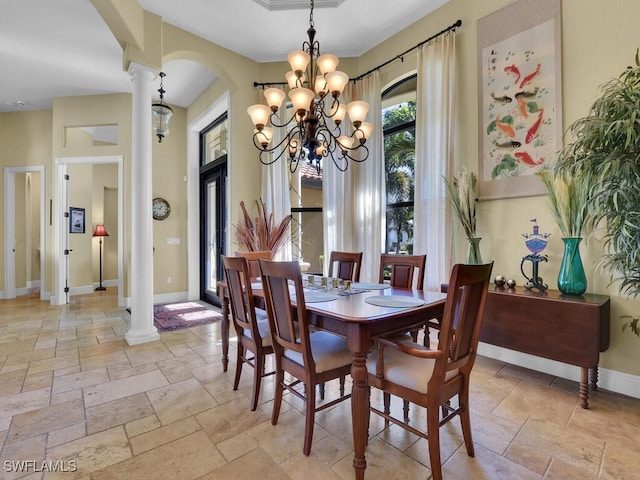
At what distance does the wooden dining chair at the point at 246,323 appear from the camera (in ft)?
6.97

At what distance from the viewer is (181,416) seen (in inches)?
81.4

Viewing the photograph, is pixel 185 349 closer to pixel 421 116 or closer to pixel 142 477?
pixel 142 477

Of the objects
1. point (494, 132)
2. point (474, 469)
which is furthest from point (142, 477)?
point (494, 132)

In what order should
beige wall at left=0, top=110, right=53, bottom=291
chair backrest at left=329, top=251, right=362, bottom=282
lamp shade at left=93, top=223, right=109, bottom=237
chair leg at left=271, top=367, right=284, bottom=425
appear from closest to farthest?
1. chair leg at left=271, top=367, right=284, bottom=425
2. chair backrest at left=329, top=251, right=362, bottom=282
3. beige wall at left=0, top=110, right=53, bottom=291
4. lamp shade at left=93, top=223, right=109, bottom=237

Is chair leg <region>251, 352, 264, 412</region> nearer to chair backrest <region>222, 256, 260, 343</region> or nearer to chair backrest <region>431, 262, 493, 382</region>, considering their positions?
chair backrest <region>222, 256, 260, 343</region>

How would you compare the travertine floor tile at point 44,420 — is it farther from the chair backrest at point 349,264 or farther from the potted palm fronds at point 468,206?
the potted palm fronds at point 468,206

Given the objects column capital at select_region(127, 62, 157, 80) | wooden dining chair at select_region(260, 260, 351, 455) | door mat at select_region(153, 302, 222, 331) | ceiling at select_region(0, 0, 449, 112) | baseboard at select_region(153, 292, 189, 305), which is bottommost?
door mat at select_region(153, 302, 222, 331)

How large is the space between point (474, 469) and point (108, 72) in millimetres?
6204

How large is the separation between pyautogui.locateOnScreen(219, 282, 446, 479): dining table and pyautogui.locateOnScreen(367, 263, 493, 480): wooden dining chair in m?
0.12

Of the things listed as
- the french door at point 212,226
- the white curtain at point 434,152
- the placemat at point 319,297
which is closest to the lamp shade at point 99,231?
the french door at point 212,226

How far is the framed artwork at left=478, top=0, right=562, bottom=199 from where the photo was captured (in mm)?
2648

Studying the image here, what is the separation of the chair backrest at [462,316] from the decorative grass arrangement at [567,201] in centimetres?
141

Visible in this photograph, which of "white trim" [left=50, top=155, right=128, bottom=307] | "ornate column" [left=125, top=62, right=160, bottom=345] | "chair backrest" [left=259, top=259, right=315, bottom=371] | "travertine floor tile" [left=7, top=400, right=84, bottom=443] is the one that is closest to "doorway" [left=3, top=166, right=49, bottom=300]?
"white trim" [left=50, top=155, right=128, bottom=307]

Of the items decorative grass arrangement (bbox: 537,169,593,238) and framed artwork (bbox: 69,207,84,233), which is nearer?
decorative grass arrangement (bbox: 537,169,593,238)
